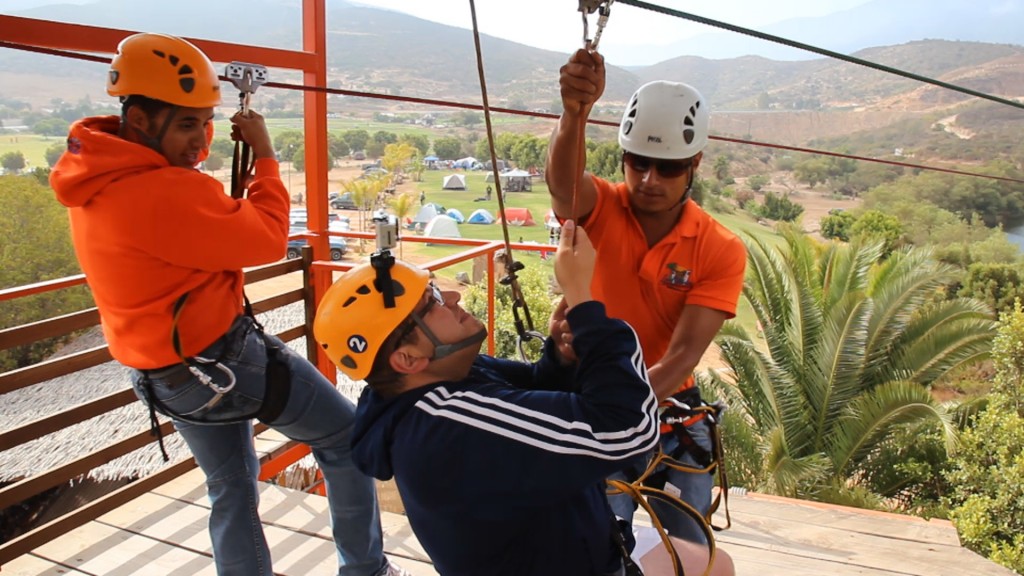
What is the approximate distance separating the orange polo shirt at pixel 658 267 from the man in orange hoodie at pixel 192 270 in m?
0.85

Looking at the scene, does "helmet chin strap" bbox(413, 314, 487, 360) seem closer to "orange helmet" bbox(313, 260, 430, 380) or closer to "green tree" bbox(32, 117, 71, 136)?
"orange helmet" bbox(313, 260, 430, 380)

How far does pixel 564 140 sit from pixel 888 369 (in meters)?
9.82

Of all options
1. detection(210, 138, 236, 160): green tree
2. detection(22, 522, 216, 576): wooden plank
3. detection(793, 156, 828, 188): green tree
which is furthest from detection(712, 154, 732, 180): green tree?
detection(22, 522, 216, 576): wooden plank

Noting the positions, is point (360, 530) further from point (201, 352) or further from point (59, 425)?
point (59, 425)

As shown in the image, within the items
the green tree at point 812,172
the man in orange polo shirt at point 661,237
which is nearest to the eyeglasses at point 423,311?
the man in orange polo shirt at point 661,237

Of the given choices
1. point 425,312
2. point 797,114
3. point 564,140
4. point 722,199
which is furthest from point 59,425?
point 797,114

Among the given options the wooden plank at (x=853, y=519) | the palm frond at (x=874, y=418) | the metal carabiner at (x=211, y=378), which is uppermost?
the metal carabiner at (x=211, y=378)

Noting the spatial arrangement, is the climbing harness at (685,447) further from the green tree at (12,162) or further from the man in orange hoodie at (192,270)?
the green tree at (12,162)

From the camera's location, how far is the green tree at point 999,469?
9.56 meters

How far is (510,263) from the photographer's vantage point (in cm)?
171

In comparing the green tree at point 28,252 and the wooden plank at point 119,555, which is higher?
the wooden plank at point 119,555

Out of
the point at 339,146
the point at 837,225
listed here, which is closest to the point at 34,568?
the point at 837,225

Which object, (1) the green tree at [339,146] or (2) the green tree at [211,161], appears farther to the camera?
(1) the green tree at [339,146]

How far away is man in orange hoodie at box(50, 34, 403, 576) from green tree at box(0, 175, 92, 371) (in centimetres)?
2060
